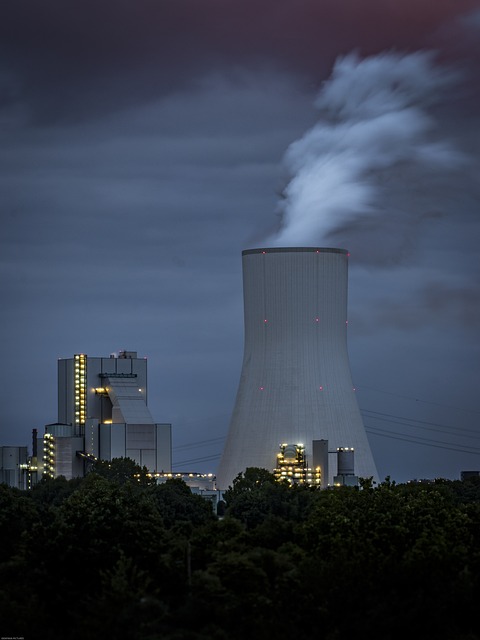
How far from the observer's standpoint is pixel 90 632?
84.1 ft

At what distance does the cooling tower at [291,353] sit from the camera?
65.2m

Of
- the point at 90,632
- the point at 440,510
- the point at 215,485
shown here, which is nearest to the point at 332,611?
the point at 90,632

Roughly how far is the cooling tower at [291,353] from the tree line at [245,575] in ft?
73.7

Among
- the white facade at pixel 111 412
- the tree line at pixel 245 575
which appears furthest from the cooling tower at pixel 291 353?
the tree line at pixel 245 575

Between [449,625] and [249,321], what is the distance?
3977 cm

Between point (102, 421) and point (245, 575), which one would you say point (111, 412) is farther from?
point (245, 575)

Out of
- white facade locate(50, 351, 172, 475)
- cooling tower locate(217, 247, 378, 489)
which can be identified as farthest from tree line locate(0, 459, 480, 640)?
white facade locate(50, 351, 172, 475)

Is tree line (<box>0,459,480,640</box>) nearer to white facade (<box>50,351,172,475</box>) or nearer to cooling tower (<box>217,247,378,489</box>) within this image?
cooling tower (<box>217,247,378,489</box>)

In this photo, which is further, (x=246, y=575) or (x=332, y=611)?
(x=246, y=575)

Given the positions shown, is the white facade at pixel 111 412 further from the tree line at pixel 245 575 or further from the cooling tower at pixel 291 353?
the tree line at pixel 245 575

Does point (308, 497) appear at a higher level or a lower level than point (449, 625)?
higher

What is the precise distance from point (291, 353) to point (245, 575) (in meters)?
35.2

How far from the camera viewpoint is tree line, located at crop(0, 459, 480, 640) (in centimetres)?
2684

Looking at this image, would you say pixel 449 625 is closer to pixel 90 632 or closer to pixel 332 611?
pixel 332 611
